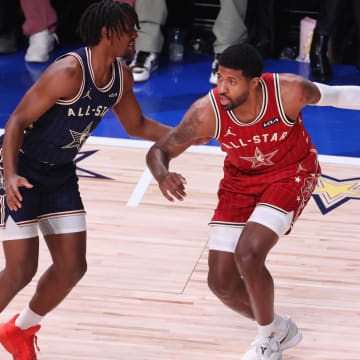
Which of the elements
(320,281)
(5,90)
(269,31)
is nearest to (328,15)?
(269,31)

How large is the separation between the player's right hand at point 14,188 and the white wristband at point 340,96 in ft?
4.45

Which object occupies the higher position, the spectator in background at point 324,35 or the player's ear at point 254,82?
the player's ear at point 254,82

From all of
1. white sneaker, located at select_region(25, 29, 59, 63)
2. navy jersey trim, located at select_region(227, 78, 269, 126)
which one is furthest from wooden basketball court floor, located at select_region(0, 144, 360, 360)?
white sneaker, located at select_region(25, 29, 59, 63)

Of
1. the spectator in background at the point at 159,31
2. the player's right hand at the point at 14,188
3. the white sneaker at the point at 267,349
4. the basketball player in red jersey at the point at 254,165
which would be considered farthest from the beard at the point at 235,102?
the spectator in background at the point at 159,31

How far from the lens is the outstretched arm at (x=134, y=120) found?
142 inches

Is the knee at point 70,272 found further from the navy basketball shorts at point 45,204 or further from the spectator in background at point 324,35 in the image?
the spectator in background at point 324,35

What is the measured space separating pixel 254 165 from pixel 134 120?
24.4 inches

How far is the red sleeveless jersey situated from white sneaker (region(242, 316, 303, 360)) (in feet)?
2.37

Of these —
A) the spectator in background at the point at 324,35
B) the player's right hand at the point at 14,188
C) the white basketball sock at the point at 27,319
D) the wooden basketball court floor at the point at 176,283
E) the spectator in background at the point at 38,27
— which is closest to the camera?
the player's right hand at the point at 14,188

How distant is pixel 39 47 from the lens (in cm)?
802

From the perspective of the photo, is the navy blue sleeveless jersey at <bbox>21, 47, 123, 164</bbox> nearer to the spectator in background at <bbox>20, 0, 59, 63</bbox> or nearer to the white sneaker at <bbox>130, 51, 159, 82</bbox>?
the white sneaker at <bbox>130, 51, 159, 82</bbox>

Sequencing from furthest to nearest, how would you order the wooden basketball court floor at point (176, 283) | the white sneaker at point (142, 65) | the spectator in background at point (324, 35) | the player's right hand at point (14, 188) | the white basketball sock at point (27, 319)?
the white sneaker at point (142, 65) < the spectator in background at point (324, 35) < the wooden basketball court floor at point (176, 283) < the white basketball sock at point (27, 319) < the player's right hand at point (14, 188)

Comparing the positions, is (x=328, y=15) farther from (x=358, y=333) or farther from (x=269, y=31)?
(x=358, y=333)

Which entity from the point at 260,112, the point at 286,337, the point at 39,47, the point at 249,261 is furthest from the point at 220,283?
the point at 39,47
